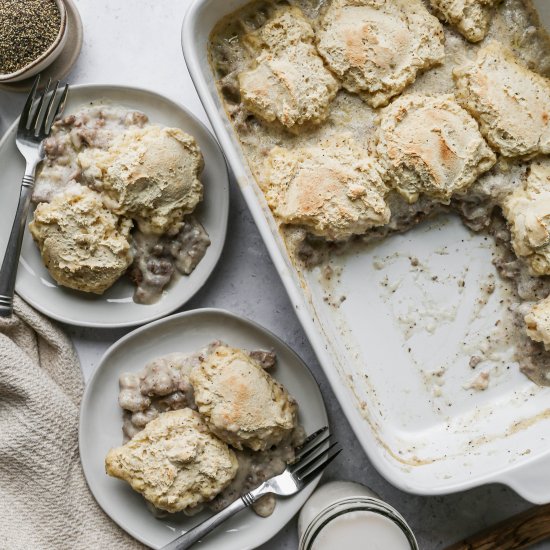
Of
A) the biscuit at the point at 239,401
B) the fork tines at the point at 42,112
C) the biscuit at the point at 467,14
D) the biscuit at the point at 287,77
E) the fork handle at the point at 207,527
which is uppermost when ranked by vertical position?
the biscuit at the point at 467,14

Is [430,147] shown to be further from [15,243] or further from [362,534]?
[15,243]

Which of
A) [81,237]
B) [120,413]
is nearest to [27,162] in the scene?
[81,237]

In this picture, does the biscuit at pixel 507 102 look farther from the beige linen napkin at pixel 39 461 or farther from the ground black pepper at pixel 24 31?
the beige linen napkin at pixel 39 461

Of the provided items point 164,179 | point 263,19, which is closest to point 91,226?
point 164,179

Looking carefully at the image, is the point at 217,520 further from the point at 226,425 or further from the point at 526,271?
the point at 526,271

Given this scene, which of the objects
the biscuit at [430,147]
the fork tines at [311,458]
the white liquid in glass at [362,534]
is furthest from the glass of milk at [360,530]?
the biscuit at [430,147]
